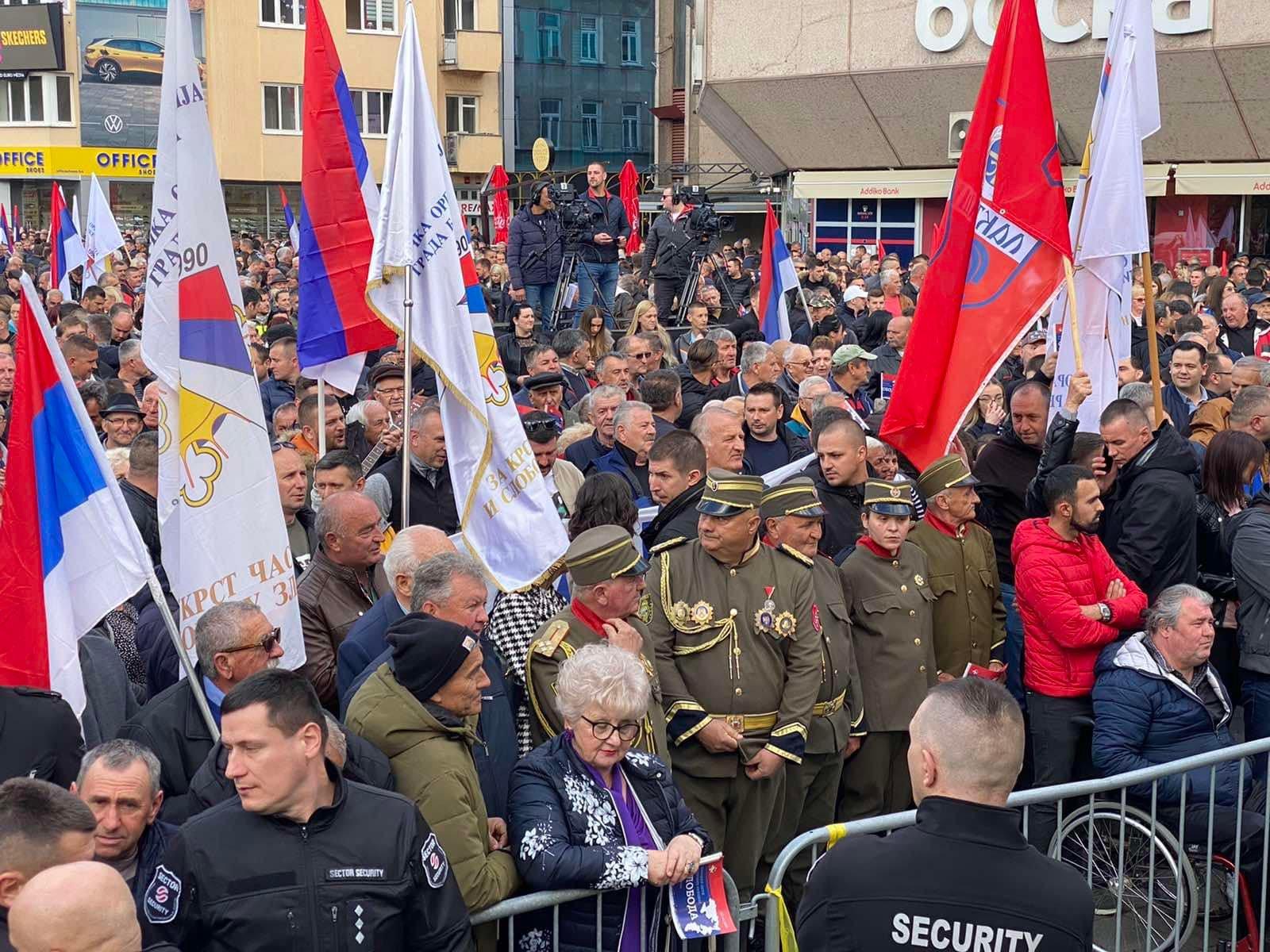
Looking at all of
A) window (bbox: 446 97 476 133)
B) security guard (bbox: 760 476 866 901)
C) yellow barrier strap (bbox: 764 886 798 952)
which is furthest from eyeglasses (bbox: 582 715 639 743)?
window (bbox: 446 97 476 133)

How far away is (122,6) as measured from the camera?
2082 inches

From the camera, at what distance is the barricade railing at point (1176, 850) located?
5406 mm

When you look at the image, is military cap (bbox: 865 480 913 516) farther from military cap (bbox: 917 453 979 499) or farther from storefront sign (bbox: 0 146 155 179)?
storefront sign (bbox: 0 146 155 179)

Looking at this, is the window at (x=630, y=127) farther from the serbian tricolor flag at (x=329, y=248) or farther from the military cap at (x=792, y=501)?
the military cap at (x=792, y=501)

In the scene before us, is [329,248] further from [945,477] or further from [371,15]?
[371,15]

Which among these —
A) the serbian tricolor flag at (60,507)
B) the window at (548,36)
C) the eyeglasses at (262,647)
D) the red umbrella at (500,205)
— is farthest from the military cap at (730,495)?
the window at (548,36)

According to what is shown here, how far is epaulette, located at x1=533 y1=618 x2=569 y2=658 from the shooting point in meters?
5.17

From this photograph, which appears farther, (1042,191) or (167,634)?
(1042,191)

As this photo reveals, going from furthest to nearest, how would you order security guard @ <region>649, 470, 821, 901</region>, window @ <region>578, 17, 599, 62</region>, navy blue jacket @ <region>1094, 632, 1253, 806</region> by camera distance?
window @ <region>578, 17, 599, 62</region> → navy blue jacket @ <region>1094, 632, 1253, 806</region> → security guard @ <region>649, 470, 821, 901</region>

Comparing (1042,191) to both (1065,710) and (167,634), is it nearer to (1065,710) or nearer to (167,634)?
(1065,710)

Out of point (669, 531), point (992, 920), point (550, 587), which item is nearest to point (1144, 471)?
point (669, 531)

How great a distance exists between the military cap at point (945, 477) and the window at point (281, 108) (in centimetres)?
4622

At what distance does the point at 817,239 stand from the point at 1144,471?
27.6 m

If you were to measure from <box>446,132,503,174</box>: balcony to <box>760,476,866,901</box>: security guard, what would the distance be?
47743mm
